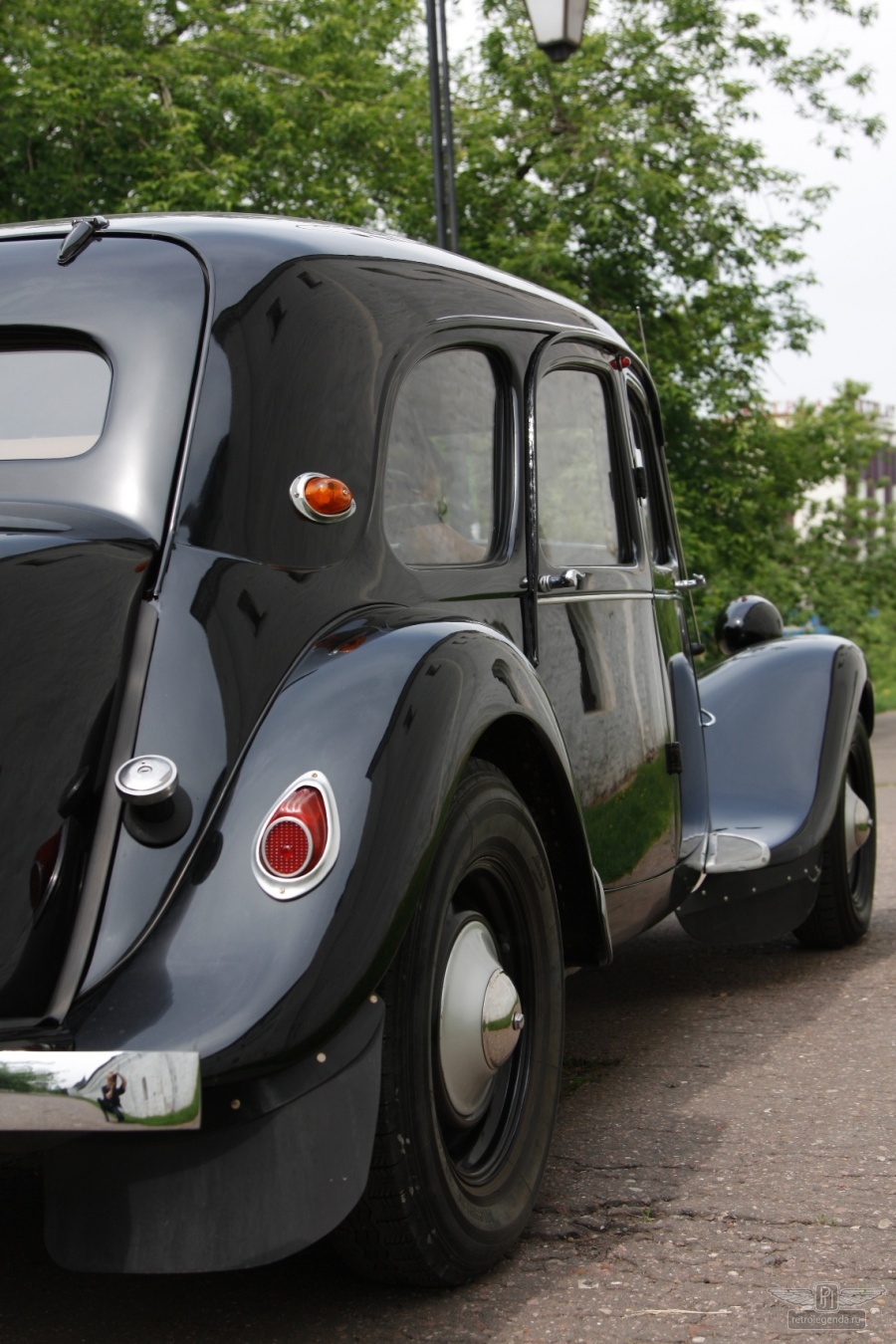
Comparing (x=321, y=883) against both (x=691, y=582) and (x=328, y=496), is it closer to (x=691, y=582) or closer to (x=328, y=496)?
(x=328, y=496)

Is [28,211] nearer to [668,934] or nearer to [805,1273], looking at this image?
[668,934]

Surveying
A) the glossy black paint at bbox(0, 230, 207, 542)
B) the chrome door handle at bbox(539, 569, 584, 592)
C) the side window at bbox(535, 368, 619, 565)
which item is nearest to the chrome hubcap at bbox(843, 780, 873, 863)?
the side window at bbox(535, 368, 619, 565)

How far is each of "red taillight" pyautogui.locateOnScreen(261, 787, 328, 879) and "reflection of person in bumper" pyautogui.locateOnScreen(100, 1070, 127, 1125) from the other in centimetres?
38

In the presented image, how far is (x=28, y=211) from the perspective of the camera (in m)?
18.8

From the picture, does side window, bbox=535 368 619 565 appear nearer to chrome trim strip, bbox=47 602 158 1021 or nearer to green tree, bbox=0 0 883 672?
chrome trim strip, bbox=47 602 158 1021

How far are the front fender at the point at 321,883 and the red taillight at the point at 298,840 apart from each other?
0.6 inches

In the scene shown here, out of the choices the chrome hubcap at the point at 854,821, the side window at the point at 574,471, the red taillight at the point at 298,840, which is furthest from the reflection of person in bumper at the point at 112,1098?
the chrome hubcap at the point at 854,821

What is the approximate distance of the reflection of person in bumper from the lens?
201cm

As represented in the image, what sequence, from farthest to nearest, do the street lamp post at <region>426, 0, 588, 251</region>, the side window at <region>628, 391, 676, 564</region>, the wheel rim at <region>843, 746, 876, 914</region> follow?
the street lamp post at <region>426, 0, 588, 251</region>
the wheel rim at <region>843, 746, 876, 914</region>
the side window at <region>628, 391, 676, 564</region>

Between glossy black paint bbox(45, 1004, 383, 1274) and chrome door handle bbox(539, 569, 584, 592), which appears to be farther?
chrome door handle bbox(539, 569, 584, 592)

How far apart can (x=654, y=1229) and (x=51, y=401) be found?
6.02 feet

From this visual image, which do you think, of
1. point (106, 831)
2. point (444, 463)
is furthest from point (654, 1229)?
point (444, 463)

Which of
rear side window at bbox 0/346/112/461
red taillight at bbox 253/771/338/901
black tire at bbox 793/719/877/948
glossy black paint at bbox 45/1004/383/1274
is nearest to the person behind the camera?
glossy black paint at bbox 45/1004/383/1274

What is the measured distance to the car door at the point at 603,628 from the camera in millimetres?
3469
